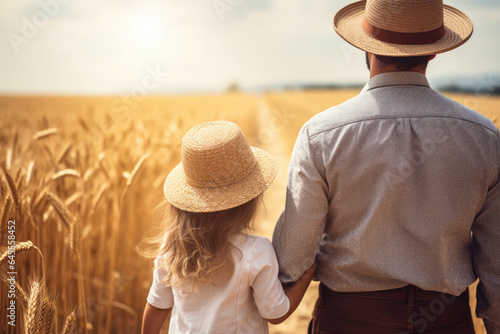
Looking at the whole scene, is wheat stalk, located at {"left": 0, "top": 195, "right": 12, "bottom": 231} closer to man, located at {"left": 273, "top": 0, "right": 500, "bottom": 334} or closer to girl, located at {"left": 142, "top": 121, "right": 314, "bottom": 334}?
girl, located at {"left": 142, "top": 121, "right": 314, "bottom": 334}

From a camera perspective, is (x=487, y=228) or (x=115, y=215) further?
(x=115, y=215)

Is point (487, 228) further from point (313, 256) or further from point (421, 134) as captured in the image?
point (313, 256)

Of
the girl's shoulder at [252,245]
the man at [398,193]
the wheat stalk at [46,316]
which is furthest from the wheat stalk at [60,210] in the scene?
the man at [398,193]

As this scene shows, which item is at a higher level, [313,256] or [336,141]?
[336,141]

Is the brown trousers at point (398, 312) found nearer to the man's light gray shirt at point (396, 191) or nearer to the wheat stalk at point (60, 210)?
the man's light gray shirt at point (396, 191)

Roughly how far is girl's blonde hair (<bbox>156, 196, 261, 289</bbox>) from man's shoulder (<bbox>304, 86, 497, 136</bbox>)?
36 centimetres

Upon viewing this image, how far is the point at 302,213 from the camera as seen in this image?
3.86 feet

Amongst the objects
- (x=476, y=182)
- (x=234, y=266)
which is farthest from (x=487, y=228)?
(x=234, y=266)

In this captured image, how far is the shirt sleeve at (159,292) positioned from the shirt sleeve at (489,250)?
102 centimetres

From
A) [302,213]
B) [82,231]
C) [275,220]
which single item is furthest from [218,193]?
[275,220]

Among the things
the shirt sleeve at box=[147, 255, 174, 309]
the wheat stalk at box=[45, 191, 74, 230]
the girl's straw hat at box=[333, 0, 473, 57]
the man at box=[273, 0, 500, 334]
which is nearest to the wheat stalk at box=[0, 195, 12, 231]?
the wheat stalk at box=[45, 191, 74, 230]

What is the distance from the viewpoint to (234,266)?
119 cm

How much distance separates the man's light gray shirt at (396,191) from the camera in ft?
3.60

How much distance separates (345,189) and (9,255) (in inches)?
42.7
